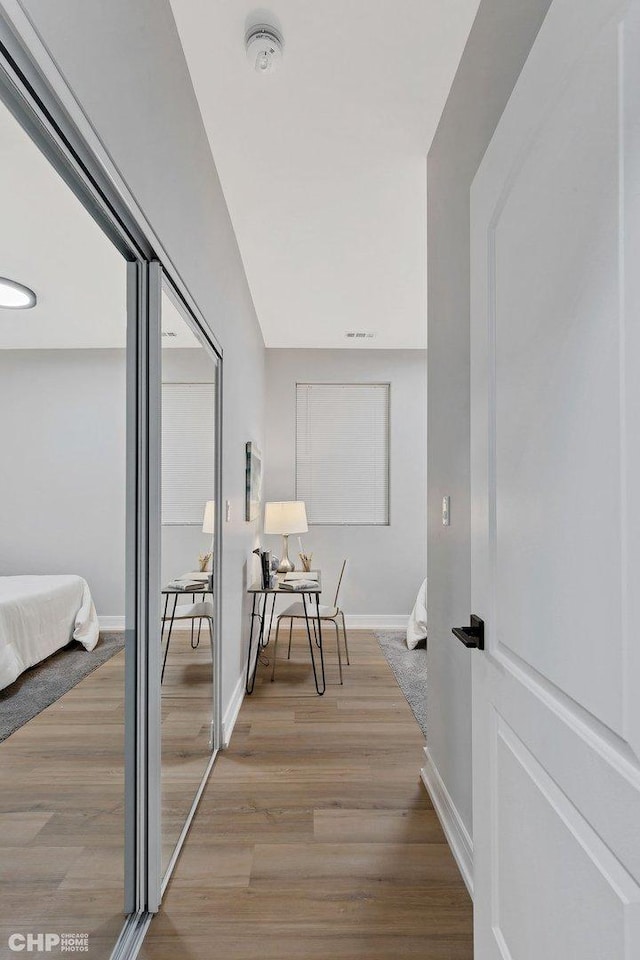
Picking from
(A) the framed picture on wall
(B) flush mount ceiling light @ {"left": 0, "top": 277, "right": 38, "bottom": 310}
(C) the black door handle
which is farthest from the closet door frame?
(A) the framed picture on wall

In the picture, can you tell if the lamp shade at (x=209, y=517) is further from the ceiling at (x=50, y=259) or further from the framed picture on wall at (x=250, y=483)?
the framed picture on wall at (x=250, y=483)

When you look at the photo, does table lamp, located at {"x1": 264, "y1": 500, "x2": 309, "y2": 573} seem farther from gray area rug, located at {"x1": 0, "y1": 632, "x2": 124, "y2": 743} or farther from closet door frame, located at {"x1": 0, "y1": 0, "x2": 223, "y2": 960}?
gray area rug, located at {"x1": 0, "y1": 632, "x2": 124, "y2": 743}

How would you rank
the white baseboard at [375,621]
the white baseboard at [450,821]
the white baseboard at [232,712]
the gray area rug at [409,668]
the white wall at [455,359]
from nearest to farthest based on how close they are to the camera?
the white wall at [455,359] → the white baseboard at [450,821] → the white baseboard at [232,712] → the gray area rug at [409,668] → the white baseboard at [375,621]

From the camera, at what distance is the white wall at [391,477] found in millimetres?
5305

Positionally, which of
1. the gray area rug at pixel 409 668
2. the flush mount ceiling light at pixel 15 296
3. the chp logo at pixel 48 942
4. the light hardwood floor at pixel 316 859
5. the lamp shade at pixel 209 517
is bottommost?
the gray area rug at pixel 409 668

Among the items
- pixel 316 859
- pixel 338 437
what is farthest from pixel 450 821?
pixel 338 437

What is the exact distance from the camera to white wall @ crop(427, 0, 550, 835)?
1596 millimetres

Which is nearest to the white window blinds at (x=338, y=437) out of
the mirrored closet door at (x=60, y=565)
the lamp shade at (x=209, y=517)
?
the lamp shade at (x=209, y=517)

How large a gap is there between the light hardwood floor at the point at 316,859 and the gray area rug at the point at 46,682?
0.88 metres

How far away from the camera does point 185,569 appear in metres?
1.94

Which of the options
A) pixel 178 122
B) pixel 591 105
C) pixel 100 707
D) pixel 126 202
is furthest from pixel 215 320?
pixel 591 105

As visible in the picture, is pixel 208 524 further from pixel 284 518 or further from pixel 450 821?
pixel 284 518

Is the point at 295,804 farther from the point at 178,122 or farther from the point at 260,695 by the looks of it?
the point at 178,122

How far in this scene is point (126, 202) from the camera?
1.28 m
